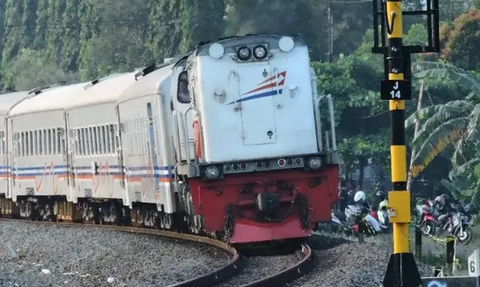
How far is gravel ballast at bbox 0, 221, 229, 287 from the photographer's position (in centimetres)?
1446

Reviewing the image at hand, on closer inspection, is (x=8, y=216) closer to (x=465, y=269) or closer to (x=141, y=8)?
(x=465, y=269)

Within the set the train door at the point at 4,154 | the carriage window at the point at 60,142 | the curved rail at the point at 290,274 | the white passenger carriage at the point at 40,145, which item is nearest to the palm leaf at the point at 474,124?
the white passenger carriage at the point at 40,145

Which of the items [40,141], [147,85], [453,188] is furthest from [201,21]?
[147,85]

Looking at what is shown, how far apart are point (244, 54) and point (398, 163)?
22.9ft

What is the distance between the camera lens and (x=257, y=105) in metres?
16.4

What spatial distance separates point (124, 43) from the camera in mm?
54281

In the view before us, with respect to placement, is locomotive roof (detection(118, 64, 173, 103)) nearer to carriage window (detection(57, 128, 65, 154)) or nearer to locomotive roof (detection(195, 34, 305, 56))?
locomotive roof (detection(195, 34, 305, 56))

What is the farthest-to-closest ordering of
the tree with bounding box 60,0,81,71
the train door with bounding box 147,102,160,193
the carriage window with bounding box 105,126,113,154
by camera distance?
the tree with bounding box 60,0,81,71
the carriage window with bounding box 105,126,113,154
the train door with bounding box 147,102,160,193

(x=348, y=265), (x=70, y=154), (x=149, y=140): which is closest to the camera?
(x=348, y=265)

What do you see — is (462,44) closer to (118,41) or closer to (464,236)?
(464,236)

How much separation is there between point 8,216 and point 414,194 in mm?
11016

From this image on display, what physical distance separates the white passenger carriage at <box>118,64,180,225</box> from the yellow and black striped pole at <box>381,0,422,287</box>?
320 inches

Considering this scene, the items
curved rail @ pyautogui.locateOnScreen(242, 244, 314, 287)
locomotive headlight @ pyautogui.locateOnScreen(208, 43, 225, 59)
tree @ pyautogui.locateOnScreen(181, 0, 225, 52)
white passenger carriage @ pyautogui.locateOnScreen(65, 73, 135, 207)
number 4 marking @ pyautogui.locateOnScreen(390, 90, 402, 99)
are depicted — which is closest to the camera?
number 4 marking @ pyautogui.locateOnScreen(390, 90, 402, 99)

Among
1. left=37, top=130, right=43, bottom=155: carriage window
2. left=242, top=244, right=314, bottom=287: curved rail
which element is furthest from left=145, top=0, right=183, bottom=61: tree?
left=242, top=244, right=314, bottom=287: curved rail
